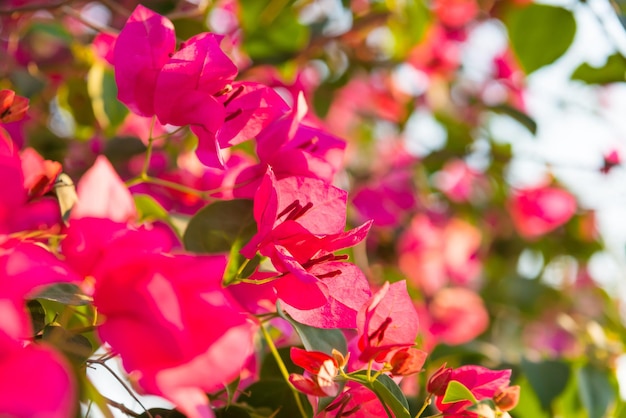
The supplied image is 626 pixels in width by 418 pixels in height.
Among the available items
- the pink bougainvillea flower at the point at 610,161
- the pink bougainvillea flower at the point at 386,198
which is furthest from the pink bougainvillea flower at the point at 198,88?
the pink bougainvillea flower at the point at 610,161

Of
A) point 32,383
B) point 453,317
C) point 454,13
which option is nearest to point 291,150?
point 32,383

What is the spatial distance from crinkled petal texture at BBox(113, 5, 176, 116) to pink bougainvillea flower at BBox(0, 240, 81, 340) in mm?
174

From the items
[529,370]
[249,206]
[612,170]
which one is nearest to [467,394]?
[249,206]

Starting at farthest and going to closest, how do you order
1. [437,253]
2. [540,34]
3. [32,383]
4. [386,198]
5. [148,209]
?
[437,253], [386,198], [540,34], [148,209], [32,383]

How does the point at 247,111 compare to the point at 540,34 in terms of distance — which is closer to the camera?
the point at 247,111

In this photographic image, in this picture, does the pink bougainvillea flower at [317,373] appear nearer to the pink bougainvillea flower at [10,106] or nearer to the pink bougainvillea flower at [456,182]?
the pink bougainvillea flower at [10,106]

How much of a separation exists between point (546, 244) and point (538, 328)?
0.22m

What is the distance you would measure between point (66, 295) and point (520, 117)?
3.02ft

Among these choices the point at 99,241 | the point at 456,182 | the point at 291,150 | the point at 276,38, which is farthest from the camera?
the point at 456,182

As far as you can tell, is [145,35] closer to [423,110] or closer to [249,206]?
[249,206]

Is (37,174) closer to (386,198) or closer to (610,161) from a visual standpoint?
(386,198)

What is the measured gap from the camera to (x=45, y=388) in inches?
10.6

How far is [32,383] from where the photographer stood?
0.89 feet

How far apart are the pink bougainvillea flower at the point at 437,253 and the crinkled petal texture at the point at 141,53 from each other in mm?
931
